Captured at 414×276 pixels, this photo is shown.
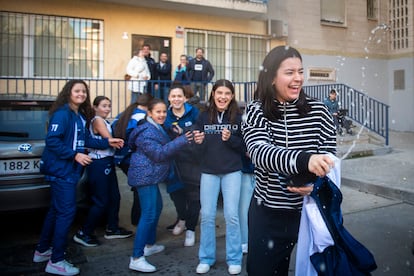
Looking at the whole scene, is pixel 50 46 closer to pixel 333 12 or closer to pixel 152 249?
pixel 152 249

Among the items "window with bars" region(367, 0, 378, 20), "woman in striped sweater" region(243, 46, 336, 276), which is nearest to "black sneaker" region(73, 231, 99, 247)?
"woman in striped sweater" region(243, 46, 336, 276)

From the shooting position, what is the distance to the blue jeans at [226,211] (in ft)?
11.5

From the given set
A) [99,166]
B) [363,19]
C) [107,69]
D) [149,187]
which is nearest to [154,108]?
[149,187]

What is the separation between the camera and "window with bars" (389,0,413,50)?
15656mm

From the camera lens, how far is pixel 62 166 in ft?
11.7

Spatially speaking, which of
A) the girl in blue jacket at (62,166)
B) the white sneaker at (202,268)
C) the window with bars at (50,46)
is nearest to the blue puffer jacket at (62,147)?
the girl in blue jacket at (62,166)

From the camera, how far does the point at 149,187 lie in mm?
3637

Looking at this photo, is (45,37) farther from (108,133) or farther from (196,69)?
(108,133)

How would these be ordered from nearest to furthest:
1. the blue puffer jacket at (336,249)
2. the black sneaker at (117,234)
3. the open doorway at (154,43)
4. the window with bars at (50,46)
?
the blue puffer jacket at (336,249)
the black sneaker at (117,234)
the window with bars at (50,46)
the open doorway at (154,43)

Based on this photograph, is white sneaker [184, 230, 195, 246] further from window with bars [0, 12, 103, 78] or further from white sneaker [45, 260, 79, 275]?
window with bars [0, 12, 103, 78]

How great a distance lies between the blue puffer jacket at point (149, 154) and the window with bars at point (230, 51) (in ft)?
29.7

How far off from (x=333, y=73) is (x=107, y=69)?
838cm

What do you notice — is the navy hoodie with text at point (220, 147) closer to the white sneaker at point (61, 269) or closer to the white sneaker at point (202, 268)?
the white sneaker at point (202, 268)

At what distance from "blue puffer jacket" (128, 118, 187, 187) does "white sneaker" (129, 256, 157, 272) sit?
0.68 m
